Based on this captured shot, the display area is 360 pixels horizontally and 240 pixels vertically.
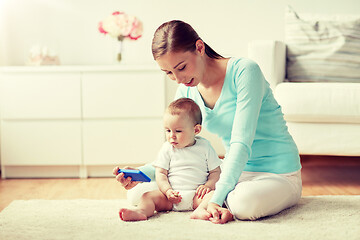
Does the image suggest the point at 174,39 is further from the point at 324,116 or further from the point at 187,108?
the point at 324,116

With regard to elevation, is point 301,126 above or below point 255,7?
below

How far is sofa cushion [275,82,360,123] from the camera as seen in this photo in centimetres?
226

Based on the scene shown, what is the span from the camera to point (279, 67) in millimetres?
2643

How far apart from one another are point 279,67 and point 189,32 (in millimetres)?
1217

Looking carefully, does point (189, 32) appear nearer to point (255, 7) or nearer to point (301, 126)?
point (301, 126)

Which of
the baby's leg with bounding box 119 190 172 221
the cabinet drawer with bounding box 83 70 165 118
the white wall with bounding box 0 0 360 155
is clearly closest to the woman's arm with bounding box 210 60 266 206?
the baby's leg with bounding box 119 190 172 221

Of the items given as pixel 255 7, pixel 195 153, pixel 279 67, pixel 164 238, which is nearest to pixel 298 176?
pixel 195 153

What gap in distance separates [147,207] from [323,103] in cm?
107

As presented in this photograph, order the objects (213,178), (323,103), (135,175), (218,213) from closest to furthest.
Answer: (218,213) → (135,175) → (213,178) → (323,103)

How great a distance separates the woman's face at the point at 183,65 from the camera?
150cm

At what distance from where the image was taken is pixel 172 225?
152 centimetres

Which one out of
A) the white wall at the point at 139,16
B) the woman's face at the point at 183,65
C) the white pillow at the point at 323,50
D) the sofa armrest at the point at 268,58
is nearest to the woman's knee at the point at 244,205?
the woman's face at the point at 183,65

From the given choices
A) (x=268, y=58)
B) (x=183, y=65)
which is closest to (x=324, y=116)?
(x=268, y=58)

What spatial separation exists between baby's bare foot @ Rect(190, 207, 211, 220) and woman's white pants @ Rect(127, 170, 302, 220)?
0.08 metres
